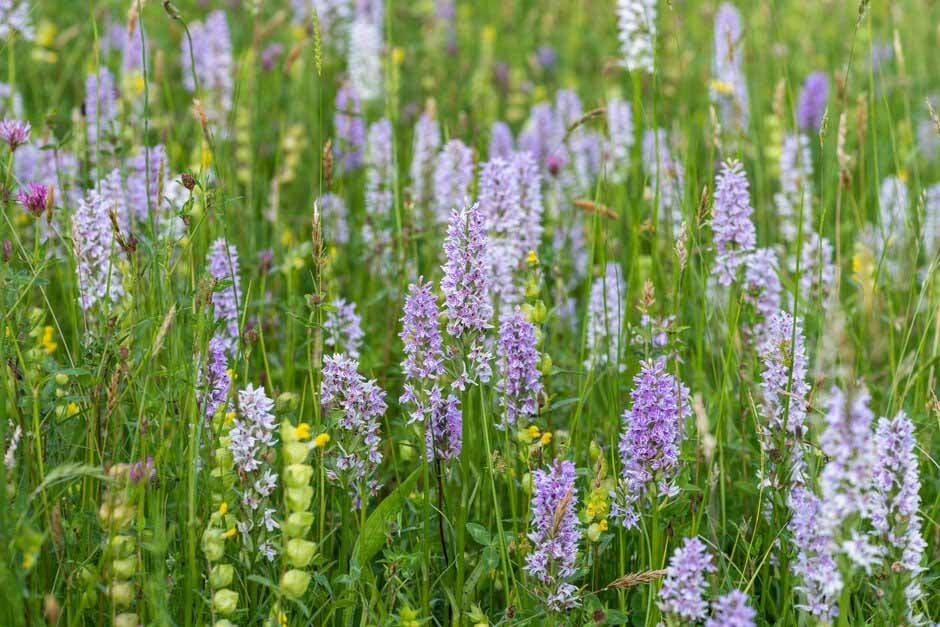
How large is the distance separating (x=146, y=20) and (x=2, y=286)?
16.6ft

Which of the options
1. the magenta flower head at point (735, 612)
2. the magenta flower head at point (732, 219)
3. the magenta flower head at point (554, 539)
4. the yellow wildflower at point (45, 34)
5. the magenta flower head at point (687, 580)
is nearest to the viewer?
the magenta flower head at point (735, 612)

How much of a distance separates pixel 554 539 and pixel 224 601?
581mm

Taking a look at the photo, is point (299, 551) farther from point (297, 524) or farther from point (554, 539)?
point (554, 539)

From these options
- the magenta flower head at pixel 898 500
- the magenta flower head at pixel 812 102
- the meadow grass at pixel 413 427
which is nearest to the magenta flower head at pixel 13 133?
the meadow grass at pixel 413 427

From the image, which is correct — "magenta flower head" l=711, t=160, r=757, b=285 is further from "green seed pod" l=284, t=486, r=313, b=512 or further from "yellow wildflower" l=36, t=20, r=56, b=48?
"yellow wildflower" l=36, t=20, r=56, b=48

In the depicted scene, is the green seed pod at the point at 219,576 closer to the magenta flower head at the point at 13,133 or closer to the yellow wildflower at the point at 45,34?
the magenta flower head at the point at 13,133

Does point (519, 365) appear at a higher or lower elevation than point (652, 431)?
higher

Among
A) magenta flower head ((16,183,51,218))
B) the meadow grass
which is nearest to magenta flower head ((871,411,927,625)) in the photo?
the meadow grass

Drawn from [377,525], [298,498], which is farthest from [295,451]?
[377,525]

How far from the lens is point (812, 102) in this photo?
5.52 meters

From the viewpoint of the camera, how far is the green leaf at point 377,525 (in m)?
2.13

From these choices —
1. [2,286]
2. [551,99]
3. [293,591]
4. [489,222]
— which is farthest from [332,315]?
[551,99]

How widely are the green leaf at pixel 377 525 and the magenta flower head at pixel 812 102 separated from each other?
393cm

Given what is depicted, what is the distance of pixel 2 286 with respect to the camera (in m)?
2.13
